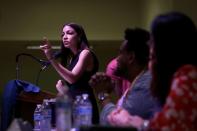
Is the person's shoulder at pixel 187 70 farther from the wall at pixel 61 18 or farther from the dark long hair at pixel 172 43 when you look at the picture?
the wall at pixel 61 18

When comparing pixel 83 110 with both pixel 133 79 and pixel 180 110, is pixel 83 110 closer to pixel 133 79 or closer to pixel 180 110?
pixel 133 79

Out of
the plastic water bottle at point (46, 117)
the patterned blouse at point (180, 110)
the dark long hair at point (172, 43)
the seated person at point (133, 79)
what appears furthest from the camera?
the plastic water bottle at point (46, 117)

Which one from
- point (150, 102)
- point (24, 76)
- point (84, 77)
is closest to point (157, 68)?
point (150, 102)

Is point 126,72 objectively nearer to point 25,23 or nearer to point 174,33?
point 174,33

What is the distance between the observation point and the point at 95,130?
1437 millimetres

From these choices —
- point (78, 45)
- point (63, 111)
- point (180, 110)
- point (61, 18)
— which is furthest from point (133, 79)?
point (61, 18)

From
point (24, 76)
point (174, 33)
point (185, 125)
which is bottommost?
point (24, 76)

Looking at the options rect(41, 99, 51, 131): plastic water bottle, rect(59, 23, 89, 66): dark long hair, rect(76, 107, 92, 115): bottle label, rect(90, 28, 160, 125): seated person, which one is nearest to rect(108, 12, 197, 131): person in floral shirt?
rect(90, 28, 160, 125): seated person

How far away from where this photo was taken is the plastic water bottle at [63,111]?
1594 millimetres

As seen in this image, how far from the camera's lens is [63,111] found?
1633 millimetres

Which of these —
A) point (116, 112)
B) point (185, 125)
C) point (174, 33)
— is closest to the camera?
point (185, 125)

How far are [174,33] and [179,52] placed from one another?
2.6 inches

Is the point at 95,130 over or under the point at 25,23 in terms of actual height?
under

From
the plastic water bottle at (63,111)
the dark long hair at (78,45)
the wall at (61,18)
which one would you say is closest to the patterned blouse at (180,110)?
the plastic water bottle at (63,111)
